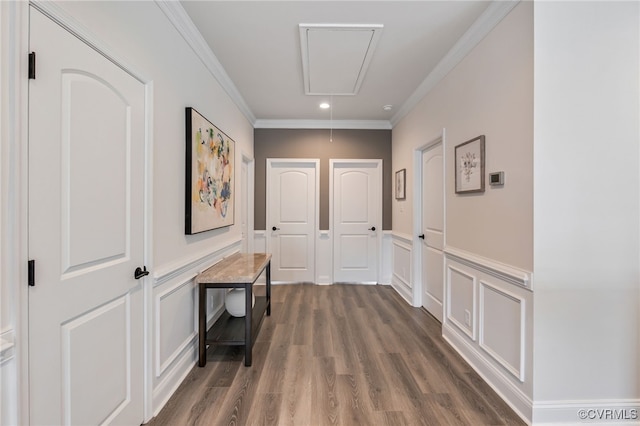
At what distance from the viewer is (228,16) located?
2.08 m

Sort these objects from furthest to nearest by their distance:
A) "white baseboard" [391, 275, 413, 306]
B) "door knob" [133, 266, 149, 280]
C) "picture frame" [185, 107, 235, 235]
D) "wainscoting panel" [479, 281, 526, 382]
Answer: "white baseboard" [391, 275, 413, 306]
"picture frame" [185, 107, 235, 235]
"wainscoting panel" [479, 281, 526, 382]
"door knob" [133, 266, 149, 280]

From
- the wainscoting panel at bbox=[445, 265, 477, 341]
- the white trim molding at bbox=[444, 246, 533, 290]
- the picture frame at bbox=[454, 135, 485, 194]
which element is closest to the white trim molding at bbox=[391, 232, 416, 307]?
the wainscoting panel at bbox=[445, 265, 477, 341]

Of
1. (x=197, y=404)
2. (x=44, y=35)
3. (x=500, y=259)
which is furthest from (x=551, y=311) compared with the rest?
(x=44, y=35)

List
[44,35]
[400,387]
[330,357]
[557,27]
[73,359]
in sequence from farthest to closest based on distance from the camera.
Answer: [330,357], [400,387], [557,27], [73,359], [44,35]

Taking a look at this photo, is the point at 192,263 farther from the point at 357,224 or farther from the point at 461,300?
the point at 357,224

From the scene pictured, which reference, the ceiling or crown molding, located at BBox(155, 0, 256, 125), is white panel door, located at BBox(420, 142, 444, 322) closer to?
the ceiling

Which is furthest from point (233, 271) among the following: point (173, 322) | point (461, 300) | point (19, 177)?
point (461, 300)

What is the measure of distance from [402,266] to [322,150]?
82.7 inches

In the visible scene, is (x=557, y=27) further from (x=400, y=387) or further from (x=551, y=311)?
(x=400, y=387)

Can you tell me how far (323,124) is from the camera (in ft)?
15.2

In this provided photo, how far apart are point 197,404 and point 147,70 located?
1997 millimetres

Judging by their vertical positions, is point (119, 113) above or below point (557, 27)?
below

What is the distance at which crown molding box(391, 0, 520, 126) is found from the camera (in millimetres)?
1914

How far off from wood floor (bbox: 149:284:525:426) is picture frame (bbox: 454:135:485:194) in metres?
1.37
